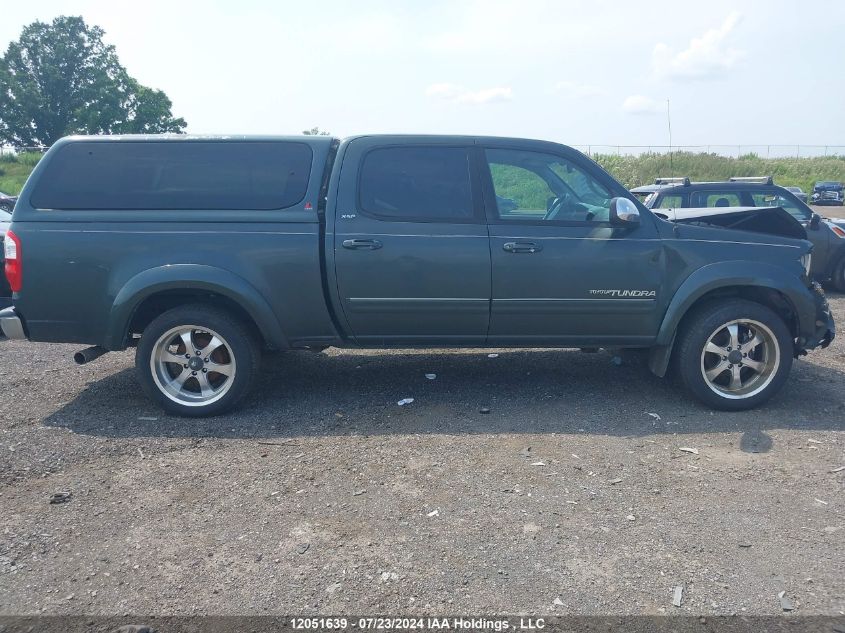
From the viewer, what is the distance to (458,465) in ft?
13.3

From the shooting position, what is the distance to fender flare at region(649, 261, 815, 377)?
4.82 m

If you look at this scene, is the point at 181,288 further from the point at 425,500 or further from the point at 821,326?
the point at 821,326

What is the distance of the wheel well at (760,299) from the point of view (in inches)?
197

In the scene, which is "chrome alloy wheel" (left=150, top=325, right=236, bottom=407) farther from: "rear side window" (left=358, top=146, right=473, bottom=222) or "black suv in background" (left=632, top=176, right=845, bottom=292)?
"black suv in background" (left=632, top=176, right=845, bottom=292)

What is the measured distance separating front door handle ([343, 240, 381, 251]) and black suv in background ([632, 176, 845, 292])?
5224 mm

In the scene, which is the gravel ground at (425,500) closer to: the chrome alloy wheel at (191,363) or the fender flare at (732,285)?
the chrome alloy wheel at (191,363)

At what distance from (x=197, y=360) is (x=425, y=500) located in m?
2.14

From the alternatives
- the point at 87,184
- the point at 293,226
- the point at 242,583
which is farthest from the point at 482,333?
the point at 87,184

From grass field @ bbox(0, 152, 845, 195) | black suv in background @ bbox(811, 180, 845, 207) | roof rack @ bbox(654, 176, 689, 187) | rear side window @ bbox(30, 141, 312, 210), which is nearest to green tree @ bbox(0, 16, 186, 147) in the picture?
grass field @ bbox(0, 152, 845, 195)

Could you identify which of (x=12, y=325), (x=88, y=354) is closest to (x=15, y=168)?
(x=12, y=325)

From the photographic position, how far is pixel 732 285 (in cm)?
490

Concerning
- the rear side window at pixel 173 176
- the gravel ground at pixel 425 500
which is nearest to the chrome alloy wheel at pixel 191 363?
the gravel ground at pixel 425 500

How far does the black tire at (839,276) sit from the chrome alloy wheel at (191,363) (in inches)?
340

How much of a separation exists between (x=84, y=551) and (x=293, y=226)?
7.89 feet
